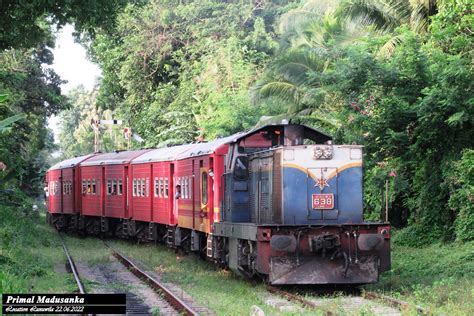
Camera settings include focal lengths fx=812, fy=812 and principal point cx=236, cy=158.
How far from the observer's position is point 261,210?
52.6ft

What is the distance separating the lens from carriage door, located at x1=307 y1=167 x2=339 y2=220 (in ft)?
48.3

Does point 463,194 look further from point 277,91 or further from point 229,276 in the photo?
point 277,91

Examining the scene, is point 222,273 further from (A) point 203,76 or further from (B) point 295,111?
(A) point 203,76

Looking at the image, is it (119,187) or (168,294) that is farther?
(119,187)

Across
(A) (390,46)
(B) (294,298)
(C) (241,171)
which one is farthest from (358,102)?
(B) (294,298)

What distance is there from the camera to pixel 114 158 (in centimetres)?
3170

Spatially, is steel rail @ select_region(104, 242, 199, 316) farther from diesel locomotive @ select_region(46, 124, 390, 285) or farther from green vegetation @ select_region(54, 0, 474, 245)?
green vegetation @ select_region(54, 0, 474, 245)

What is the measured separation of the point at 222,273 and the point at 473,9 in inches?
333

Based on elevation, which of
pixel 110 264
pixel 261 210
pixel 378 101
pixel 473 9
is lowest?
pixel 110 264

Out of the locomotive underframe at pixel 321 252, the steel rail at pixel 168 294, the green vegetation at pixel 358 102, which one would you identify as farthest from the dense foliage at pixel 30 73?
the locomotive underframe at pixel 321 252

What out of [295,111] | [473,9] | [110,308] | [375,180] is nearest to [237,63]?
[295,111]

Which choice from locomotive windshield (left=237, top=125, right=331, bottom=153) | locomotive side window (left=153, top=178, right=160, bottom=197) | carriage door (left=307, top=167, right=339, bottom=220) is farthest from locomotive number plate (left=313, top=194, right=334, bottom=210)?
locomotive side window (left=153, top=178, right=160, bottom=197)
